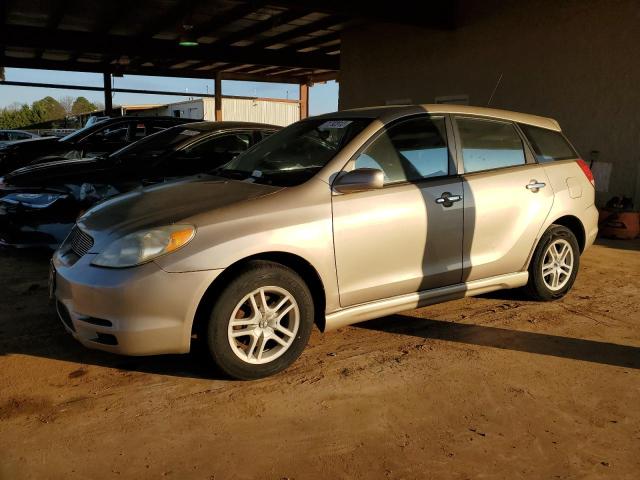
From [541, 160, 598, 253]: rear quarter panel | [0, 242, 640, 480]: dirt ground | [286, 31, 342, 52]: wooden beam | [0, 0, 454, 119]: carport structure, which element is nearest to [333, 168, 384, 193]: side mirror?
[0, 242, 640, 480]: dirt ground

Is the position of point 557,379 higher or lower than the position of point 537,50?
lower

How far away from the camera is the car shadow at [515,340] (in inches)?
154

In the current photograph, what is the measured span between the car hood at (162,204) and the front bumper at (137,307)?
0.97ft

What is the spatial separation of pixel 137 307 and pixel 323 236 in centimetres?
117

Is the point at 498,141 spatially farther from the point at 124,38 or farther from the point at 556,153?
the point at 124,38

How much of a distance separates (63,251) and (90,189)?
250cm

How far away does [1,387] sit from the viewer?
3.40 meters

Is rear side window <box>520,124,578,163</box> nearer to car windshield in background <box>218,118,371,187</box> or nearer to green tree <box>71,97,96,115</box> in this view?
car windshield in background <box>218,118,371,187</box>

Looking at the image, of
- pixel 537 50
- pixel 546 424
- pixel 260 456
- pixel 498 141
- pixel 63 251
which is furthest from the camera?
pixel 537 50

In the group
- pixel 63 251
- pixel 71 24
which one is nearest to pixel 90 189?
pixel 63 251

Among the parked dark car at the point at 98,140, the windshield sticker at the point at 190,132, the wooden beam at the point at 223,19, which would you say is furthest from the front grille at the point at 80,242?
the wooden beam at the point at 223,19

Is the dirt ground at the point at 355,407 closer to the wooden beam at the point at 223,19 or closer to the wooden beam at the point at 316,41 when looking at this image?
the wooden beam at the point at 223,19

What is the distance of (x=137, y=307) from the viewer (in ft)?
10.3

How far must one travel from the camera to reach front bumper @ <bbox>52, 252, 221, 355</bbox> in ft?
10.3
